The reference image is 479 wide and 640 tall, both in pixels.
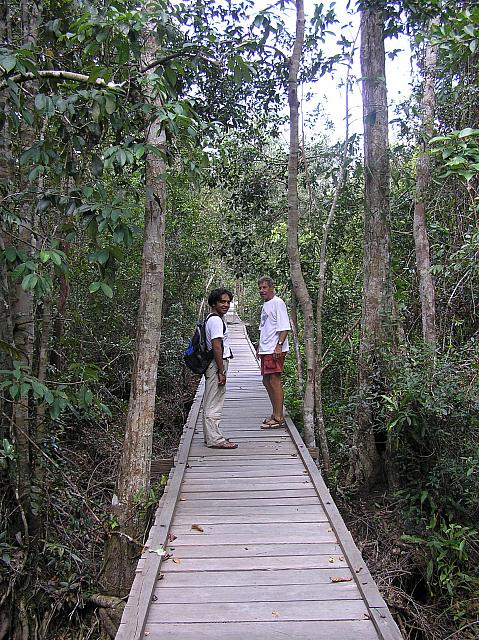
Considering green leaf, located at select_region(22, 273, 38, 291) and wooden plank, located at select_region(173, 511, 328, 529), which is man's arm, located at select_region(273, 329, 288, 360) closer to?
wooden plank, located at select_region(173, 511, 328, 529)

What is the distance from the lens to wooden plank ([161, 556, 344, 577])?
3238 mm

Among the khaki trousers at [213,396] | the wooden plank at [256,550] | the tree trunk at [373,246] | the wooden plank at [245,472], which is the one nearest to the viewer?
the wooden plank at [256,550]

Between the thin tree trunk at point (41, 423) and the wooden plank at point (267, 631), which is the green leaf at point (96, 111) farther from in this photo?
the wooden plank at point (267, 631)

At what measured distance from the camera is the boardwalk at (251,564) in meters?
2.69

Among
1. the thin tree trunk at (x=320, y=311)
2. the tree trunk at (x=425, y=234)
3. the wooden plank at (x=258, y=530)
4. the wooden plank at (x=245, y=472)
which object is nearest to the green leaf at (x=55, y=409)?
the wooden plank at (x=258, y=530)

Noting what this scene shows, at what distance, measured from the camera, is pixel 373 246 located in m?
6.42

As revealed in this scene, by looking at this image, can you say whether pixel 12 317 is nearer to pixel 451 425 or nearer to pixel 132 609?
pixel 132 609

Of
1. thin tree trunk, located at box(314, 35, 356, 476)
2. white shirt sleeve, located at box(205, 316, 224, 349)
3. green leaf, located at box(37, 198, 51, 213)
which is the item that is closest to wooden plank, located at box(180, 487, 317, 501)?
white shirt sleeve, located at box(205, 316, 224, 349)

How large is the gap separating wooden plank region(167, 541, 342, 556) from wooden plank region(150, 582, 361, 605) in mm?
341

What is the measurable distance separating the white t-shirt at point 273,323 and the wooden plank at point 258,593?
2.99m

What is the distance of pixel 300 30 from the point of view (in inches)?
229

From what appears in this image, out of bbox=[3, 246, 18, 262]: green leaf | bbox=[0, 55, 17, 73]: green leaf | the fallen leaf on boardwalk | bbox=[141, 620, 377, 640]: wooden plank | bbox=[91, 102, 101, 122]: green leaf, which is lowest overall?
bbox=[141, 620, 377, 640]: wooden plank

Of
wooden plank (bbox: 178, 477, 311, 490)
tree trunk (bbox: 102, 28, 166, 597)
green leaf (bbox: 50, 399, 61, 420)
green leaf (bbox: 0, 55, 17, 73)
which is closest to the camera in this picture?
green leaf (bbox: 0, 55, 17, 73)

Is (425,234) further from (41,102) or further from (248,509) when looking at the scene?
(41,102)
